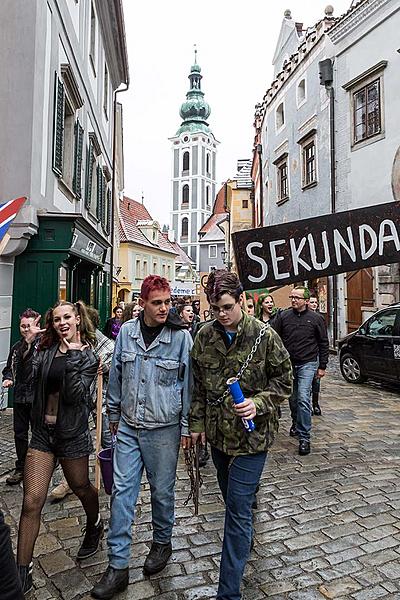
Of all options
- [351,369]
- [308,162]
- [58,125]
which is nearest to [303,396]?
[351,369]

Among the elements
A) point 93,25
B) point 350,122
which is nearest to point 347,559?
point 93,25

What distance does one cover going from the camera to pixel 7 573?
5.98ft

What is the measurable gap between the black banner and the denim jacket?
104cm

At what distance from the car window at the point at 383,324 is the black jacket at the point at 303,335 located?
170 inches

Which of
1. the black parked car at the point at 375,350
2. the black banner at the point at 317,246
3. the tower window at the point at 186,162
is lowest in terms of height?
the black parked car at the point at 375,350

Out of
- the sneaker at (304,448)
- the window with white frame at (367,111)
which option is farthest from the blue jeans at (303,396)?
the window with white frame at (367,111)

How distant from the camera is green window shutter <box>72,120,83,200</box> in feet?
35.2

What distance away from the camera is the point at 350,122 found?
664 inches

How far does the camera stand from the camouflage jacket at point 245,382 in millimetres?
2850

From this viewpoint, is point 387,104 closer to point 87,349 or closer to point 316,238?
point 316,238

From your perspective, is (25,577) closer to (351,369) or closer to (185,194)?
(351,369)

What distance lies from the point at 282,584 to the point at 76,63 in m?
10.8

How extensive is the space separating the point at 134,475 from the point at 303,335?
3.50 metres

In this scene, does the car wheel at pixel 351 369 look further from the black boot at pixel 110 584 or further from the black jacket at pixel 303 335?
the black boot at pixel 110 584
